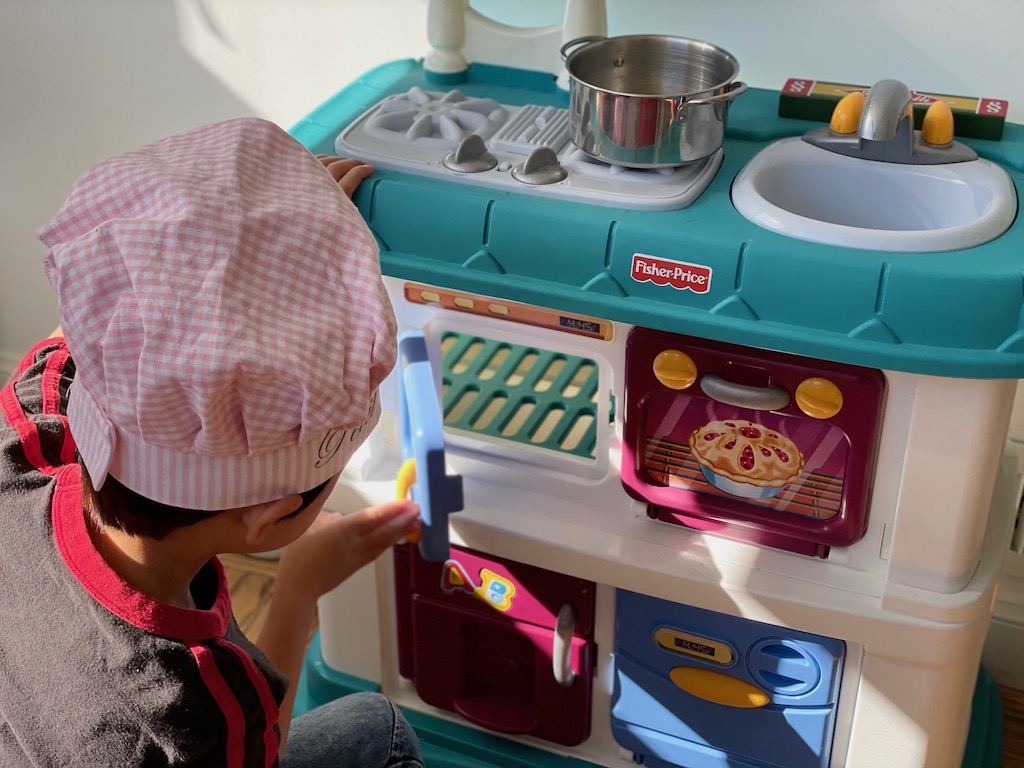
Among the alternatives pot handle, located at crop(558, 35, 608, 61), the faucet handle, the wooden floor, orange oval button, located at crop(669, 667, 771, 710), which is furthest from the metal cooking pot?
the wooden floor

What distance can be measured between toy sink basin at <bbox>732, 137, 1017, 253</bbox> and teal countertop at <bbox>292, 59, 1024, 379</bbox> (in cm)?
1

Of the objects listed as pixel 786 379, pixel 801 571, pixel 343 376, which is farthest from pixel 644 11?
pixel 343 376

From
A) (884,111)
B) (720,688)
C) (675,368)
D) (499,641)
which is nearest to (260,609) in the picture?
(499,641)

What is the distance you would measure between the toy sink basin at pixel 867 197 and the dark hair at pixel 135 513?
0.44 meters

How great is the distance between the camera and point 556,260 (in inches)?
37.6

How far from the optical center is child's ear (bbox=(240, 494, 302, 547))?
75 cm

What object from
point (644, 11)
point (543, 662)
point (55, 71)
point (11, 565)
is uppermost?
point (644, 11)

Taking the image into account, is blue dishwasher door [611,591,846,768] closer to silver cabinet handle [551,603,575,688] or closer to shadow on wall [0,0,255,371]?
silver cabinet handle [551,603,575,688]

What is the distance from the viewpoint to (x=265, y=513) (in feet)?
2.46

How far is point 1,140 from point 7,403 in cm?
87

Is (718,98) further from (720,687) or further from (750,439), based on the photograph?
(720,687)

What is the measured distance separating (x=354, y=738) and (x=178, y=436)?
1.44 feet

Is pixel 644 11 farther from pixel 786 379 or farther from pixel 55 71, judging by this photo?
pixel 55 71

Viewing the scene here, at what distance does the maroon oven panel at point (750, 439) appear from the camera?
941mm
